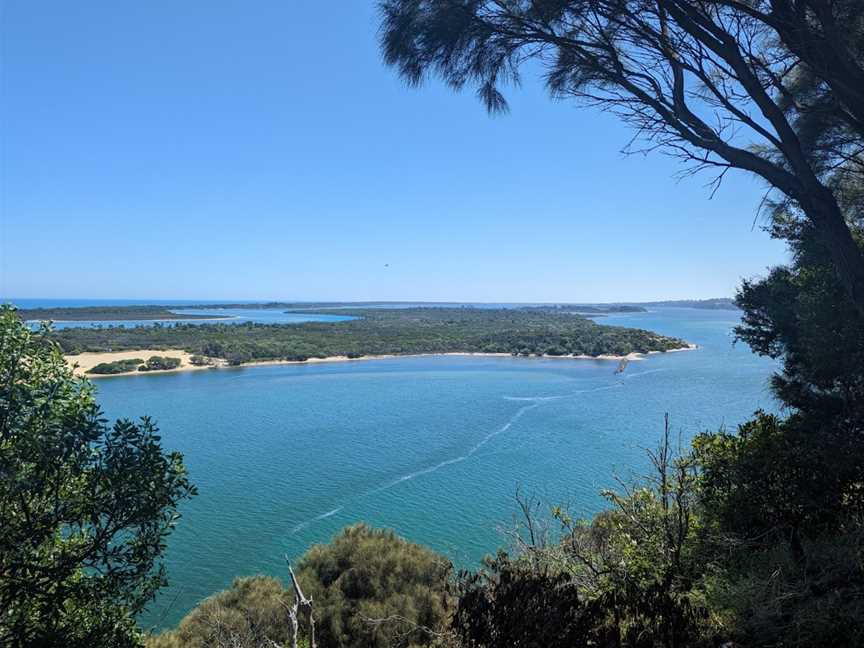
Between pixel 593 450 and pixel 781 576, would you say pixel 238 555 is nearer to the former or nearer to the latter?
pixel 781 576

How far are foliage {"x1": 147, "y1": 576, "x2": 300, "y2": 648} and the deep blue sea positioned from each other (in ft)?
5.29

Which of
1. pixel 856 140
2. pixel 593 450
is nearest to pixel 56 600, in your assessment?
pixel 856 140

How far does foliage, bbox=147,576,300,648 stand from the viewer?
5922 millimetres

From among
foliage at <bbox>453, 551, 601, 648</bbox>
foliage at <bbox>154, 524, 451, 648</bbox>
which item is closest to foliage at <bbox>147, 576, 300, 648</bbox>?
foliage at <bbox>154, 524, 451, 648</bbox>

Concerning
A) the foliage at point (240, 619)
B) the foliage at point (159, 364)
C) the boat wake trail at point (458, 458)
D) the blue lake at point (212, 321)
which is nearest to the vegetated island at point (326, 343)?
the foliage at point (159, 364)

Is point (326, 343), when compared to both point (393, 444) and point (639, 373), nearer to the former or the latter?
point (639, 373)

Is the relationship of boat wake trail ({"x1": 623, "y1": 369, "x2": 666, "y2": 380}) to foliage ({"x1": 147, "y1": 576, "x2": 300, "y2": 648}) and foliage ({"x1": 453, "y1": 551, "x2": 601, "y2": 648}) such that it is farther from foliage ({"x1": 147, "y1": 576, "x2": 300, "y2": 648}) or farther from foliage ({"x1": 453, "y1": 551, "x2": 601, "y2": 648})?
foliage ({"x1": 453, "y1": 551, "x2": 601, "y2": 648})

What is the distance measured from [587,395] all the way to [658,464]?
26.4 m

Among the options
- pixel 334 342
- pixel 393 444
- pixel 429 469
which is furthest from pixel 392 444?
pixel 334 342

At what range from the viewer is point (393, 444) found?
1978 cm

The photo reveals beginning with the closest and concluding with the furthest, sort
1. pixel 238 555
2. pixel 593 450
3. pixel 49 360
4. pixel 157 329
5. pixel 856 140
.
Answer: pixel 49 360 < pixel 856 140 < pixel 238 555 < pixel 593 450 < pixel 157 329

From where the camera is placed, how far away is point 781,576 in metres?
3.33

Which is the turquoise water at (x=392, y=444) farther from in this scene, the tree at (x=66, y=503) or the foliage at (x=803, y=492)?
the tree at (x=66, y=503)

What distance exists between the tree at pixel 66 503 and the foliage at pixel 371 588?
328 centimetres
